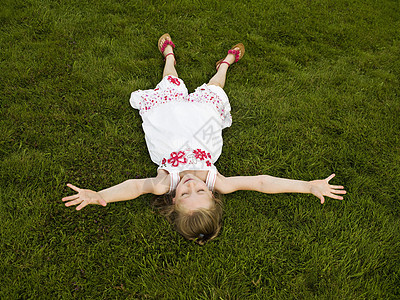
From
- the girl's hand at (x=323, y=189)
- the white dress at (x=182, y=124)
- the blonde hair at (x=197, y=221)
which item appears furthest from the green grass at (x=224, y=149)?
the girl's hand at (x=323, y=189)

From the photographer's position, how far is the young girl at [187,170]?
2709 mm

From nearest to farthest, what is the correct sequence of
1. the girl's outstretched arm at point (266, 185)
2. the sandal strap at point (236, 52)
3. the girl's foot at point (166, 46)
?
the girl's outstretched arm at point (266, 185) < the girl's foot at point (166, 46) < the sandal strap at point (236, 52)

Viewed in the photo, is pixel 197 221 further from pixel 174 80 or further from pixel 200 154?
pixel 174 80

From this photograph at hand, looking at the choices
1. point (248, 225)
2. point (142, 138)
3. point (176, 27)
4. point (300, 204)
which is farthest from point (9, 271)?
point (176, 27)

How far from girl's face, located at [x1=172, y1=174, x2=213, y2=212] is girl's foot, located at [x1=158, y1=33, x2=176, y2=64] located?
214 centimetres

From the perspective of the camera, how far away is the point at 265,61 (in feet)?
14.7

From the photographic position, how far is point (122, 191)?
9.16ft

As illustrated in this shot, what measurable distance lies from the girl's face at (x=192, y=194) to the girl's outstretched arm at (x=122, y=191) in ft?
0.67

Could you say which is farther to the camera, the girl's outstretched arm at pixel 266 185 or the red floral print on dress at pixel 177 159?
the red floral print on dress at pixel 177 159

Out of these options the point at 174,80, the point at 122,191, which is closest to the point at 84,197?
the point at 122,191

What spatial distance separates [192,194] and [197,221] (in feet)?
0.88

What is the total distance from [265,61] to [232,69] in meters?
0.60

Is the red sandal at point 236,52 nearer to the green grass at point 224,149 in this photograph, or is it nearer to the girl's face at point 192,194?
the green grass at point 224,149

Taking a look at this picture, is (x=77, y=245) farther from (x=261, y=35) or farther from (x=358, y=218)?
(x=261, y=35)
